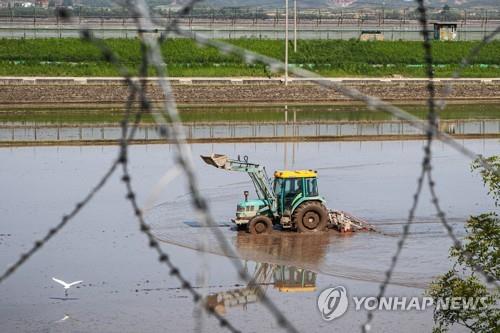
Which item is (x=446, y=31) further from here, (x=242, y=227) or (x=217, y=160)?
(x=242, y=227)

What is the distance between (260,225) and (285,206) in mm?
590

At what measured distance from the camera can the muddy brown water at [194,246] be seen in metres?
13.7

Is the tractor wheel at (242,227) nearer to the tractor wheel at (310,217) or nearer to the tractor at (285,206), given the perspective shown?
the tractor at (285,206)

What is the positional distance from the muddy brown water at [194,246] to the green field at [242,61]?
Answer: 77.2 ft

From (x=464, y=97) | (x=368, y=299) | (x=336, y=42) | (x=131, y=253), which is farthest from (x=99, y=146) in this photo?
A: (x=336, y=42)

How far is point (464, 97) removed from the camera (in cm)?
4972

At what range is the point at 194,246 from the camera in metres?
18.0

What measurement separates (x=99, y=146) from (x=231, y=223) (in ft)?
40.2

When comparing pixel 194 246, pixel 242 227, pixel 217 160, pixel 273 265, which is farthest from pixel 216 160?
pixel 273 265

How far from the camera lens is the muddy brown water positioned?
13.7 meters

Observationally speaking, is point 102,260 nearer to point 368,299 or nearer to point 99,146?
point 368,299

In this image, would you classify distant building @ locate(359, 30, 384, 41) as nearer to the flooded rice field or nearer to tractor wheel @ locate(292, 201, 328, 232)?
the flooded rice field
